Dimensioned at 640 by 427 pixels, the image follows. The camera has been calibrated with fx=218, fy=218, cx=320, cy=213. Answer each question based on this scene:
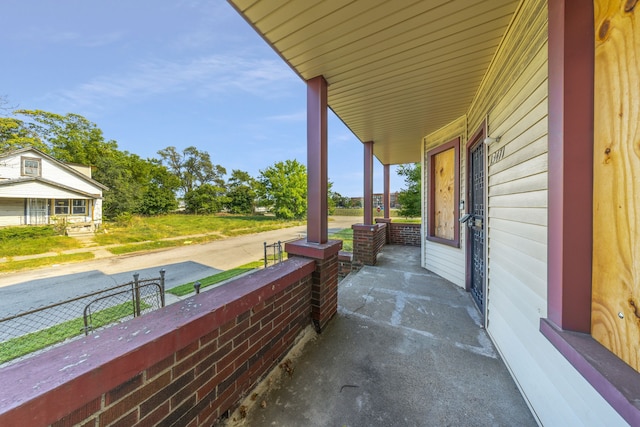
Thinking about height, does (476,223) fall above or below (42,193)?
below

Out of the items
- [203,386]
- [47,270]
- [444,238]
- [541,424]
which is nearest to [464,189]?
[444,238]

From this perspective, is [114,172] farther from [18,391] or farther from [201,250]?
[18,391]

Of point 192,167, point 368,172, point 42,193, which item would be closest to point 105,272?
point 368,172

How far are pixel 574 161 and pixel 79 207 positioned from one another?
820 inches

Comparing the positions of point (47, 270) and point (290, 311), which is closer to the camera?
point (290, 311)

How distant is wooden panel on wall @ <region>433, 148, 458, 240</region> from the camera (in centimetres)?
413

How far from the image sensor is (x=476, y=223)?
2951 mm

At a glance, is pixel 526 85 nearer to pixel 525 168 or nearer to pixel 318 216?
pixel 525 168

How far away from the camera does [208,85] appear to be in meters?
10.5

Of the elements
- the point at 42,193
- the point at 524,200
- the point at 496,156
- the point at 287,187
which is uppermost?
the point at 287,187

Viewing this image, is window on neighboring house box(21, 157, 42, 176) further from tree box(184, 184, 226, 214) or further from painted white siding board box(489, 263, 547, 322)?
painted white siding board box(489, 263, 547, 322)

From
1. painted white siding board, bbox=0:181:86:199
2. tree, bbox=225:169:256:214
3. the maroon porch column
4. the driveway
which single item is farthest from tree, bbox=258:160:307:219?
the maroon porch column

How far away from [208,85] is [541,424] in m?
13.6

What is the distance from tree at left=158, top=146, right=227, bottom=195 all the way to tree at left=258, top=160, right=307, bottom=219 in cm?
1446
